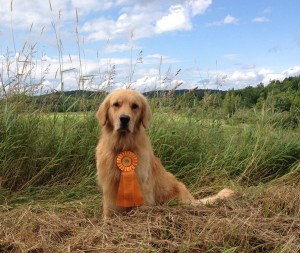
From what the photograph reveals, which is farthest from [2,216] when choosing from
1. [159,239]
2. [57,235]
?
[159,239]

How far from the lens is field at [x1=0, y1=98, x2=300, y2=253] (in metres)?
2.65

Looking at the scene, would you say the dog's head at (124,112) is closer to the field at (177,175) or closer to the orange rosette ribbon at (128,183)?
the orange rosette ribbon at (128,183)

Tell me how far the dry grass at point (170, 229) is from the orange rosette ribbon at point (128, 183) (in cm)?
13

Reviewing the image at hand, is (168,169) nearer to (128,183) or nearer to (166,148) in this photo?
(166,148)

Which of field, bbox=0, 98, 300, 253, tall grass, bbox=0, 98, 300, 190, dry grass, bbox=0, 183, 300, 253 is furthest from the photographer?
tall grass, bbox=0, 98, 300, 190

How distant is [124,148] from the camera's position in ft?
12.2

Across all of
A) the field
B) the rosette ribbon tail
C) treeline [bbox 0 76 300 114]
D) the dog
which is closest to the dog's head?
the dog

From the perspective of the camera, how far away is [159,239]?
2691mm

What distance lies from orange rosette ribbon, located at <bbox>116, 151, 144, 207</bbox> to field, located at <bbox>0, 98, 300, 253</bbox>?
0.53 feet

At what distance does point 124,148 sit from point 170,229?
3.70 feet

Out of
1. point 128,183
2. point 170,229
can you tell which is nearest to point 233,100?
point 128,183

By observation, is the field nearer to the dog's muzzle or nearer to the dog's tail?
the dog's tail

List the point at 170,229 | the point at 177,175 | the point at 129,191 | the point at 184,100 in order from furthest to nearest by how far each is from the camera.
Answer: the point at 184,100
the point at 177,175
the point at 129,191
the point at 170,229

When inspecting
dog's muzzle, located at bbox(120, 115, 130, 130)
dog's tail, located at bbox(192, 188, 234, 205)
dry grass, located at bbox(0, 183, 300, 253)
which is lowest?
dog's tail, located at bbox(192, 188, 234, 205)
